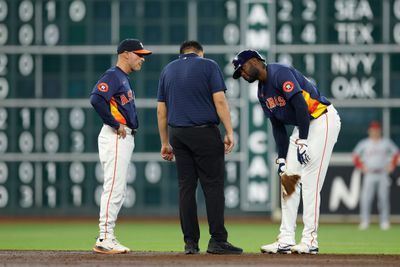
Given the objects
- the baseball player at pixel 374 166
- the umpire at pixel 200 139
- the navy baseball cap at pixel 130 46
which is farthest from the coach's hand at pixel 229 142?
the baseball player at pixel 374 166

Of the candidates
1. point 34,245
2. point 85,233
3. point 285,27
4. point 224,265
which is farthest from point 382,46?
point 224,265

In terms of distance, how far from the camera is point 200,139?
8.81m

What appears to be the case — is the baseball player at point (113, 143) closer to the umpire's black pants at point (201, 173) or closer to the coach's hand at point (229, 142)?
the umpire's black pants at point (201, 173)

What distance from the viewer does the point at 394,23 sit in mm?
16234

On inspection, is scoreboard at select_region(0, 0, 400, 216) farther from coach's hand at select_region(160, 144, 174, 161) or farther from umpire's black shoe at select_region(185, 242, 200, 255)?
umpire's black shoe at select_region(185, 242, 200, 255)

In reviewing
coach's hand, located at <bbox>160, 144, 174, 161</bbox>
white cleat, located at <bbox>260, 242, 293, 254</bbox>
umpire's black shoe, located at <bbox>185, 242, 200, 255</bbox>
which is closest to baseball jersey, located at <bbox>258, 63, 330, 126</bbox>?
coach's hand, located at <bbox>160, 144, 174, 161</bbox>

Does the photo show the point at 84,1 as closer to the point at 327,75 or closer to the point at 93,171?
the point at 93,171

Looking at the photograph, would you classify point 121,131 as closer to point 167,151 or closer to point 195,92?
point 167,151

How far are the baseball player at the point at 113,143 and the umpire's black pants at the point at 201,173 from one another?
483 millimetres

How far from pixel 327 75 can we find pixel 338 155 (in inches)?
49.5

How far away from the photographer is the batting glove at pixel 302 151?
8602mm

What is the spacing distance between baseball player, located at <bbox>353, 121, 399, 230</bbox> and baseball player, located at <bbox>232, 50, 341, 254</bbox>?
6947mm

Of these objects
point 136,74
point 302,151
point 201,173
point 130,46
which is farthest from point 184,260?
point 136,74

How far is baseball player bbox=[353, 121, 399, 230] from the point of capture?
1573 centimetres
